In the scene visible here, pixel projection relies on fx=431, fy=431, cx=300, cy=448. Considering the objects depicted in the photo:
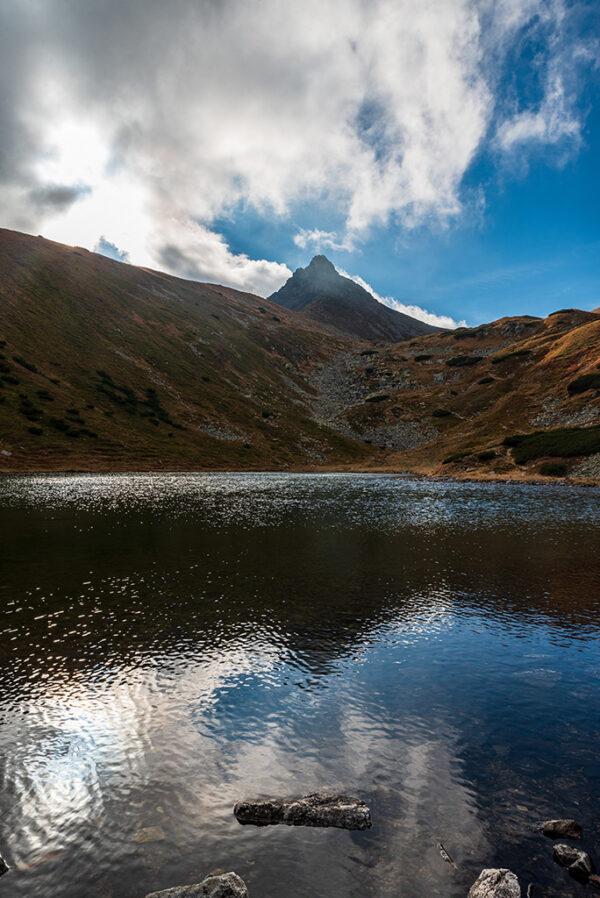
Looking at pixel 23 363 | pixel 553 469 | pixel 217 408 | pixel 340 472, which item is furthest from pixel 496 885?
pixel 217 408

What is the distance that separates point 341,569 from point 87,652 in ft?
51.8

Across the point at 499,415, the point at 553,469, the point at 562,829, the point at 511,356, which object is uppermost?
the point at 511,356

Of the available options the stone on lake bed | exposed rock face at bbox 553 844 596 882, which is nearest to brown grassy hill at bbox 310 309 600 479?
exposed rock face at bbox 553 844 596 882

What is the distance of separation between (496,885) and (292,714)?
6.43m

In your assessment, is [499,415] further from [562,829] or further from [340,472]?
[562,829]

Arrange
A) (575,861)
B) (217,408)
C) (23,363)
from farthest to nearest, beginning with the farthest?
(217,408) < (23,363) < (575,861)

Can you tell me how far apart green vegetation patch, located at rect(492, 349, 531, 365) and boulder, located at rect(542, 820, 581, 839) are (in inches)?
7403

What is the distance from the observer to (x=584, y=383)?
108 m

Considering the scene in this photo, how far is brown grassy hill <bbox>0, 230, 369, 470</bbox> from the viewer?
361 feet

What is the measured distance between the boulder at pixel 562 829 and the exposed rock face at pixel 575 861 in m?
0.35

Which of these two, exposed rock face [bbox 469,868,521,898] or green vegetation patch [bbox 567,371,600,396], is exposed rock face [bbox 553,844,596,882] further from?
green vegetation patch [bbox 567,371,600,396]

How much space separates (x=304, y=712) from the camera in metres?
12.4

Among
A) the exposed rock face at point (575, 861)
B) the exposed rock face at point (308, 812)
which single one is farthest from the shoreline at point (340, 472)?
the exposed rock face at point (308, 812)

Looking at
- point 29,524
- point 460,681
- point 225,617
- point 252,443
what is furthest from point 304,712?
point 252,443
